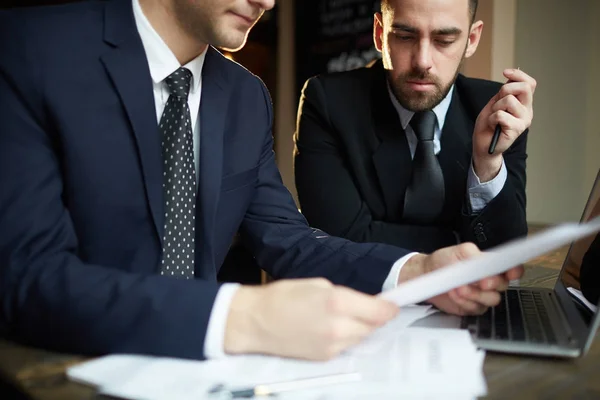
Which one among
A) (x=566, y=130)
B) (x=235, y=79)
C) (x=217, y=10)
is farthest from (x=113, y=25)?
(x=566, y=130)

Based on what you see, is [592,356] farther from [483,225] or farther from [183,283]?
[483,225]

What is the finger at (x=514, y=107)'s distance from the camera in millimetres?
1369

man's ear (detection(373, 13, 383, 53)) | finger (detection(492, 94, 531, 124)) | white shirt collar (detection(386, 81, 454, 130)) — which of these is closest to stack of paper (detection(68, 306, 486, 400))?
finger (detection(492, 94, 531, 124))

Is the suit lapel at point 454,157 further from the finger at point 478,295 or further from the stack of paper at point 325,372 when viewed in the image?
the stack of paper at point 325,372

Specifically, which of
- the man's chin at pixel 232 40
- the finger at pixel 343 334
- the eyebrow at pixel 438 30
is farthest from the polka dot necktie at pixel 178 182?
the eyebrow at pixel 438 30

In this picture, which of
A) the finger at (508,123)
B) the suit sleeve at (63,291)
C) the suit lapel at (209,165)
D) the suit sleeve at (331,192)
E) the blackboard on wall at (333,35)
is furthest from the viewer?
the blackboard on wall at (333,35)

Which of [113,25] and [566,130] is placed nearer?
[113,25]

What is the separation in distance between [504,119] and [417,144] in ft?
0.85

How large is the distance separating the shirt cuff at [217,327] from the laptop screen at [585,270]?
51 centimetres

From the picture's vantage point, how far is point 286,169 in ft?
12.1

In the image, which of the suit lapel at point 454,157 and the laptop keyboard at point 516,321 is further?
the suit lapel at point 454,157

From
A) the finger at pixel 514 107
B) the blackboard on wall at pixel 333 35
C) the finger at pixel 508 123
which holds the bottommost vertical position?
the finger at pixel 508 123

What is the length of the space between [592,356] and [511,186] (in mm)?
793

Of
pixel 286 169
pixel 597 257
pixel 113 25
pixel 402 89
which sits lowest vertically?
pixel 286 169
